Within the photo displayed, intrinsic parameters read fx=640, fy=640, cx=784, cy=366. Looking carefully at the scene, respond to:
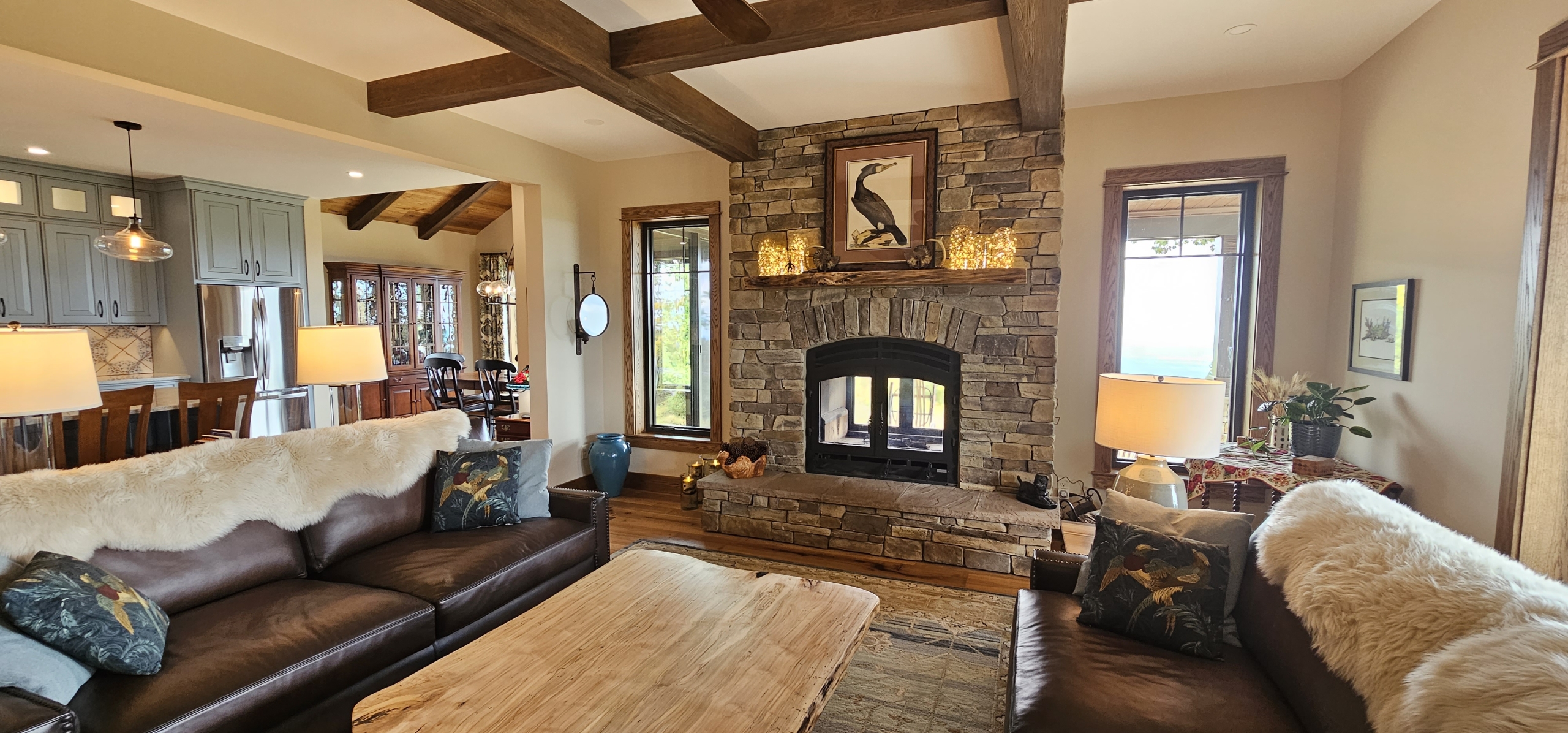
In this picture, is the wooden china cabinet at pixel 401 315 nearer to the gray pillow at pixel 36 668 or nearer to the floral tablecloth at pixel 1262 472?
the gray pillow at pixel 36 668

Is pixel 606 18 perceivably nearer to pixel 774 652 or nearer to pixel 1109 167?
pixel 774 652

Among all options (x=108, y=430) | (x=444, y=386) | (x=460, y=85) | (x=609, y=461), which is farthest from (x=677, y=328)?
(x=108, y=430)

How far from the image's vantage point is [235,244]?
526 cm

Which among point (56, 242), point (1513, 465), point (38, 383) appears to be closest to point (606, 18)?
point (38, 383)

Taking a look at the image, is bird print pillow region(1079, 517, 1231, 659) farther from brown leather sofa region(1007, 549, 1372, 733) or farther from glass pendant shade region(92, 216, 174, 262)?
glass pendant shade region(92, 216, 174, 262)

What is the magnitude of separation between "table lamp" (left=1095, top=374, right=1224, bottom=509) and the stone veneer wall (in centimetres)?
119

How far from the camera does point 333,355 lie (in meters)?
3.01

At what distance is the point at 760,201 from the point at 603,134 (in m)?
1.17

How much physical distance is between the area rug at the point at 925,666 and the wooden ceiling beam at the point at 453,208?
612cm

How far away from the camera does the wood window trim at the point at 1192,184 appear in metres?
3.55

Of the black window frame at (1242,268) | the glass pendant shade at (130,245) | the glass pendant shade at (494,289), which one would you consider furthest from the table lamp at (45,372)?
the glass pendant shade at (494,289)

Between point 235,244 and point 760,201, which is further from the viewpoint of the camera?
point 235,244

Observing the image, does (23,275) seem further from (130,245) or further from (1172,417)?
(1172,417)

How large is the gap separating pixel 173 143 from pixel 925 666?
5284 mm
